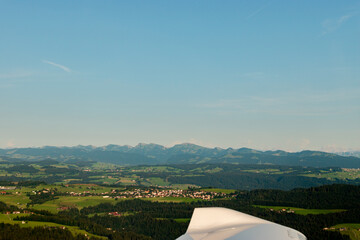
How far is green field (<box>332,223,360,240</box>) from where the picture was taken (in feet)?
490

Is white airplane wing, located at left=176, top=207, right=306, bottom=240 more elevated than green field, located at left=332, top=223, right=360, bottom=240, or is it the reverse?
white airplane wing, located at left=176, top=207, right=306, bottom=240

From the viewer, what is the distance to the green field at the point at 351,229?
149 meters

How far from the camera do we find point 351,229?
160625 millimetres

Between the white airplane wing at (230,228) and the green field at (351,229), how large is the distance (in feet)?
446

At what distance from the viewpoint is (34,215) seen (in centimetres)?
19275

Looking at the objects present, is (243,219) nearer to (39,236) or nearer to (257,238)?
(257,238)

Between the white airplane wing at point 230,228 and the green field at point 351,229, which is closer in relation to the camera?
the white airplane wing at point 230,228

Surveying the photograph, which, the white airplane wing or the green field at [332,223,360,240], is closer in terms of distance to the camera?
the white airplane wing

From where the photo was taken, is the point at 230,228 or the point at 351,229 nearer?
the point at 230,228

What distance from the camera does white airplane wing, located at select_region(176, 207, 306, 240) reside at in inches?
1264

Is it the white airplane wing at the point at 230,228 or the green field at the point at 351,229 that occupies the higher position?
the white airplane wing at the point at 230,228

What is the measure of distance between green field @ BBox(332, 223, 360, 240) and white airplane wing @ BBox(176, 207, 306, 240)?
13594 centimetres

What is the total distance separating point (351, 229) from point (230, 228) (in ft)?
509

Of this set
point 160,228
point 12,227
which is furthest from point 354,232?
point 12,227
